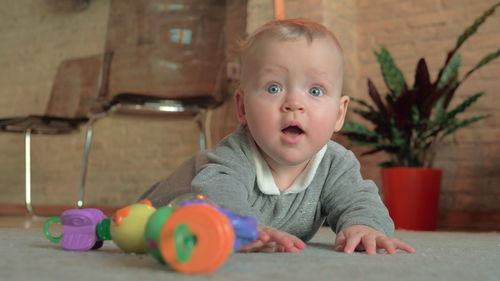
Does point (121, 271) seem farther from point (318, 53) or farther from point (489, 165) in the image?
point (489, 165)

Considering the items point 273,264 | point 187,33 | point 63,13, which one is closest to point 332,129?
point 273,264

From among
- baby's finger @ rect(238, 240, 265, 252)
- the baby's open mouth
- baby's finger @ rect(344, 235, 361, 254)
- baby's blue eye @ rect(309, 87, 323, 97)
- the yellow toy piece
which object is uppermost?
baby's blue eye @ rect(309, 87, 323, 97)

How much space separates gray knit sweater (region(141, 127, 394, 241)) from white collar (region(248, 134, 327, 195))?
1 cm

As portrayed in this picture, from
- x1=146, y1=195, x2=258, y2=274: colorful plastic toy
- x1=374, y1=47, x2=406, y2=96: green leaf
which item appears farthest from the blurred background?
x1=146, y1=195, x2=258, y2=274: colorful plastic toy

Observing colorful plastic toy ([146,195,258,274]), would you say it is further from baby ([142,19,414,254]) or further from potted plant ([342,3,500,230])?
potted plant ([342,3,500,230])

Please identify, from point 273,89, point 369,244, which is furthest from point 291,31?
point 369,244

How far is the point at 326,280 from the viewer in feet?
2.07

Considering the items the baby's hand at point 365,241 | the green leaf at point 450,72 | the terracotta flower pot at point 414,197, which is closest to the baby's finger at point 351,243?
the baby's hand at point 365,241

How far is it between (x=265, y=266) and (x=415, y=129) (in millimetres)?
1838

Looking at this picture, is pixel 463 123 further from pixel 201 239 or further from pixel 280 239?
pixel 201 239

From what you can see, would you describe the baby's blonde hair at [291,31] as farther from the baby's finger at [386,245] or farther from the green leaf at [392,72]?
the green leaf at [392,72]

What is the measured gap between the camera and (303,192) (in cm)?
116

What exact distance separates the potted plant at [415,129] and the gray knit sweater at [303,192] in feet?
4.04

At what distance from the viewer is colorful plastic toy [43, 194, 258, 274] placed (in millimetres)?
612
